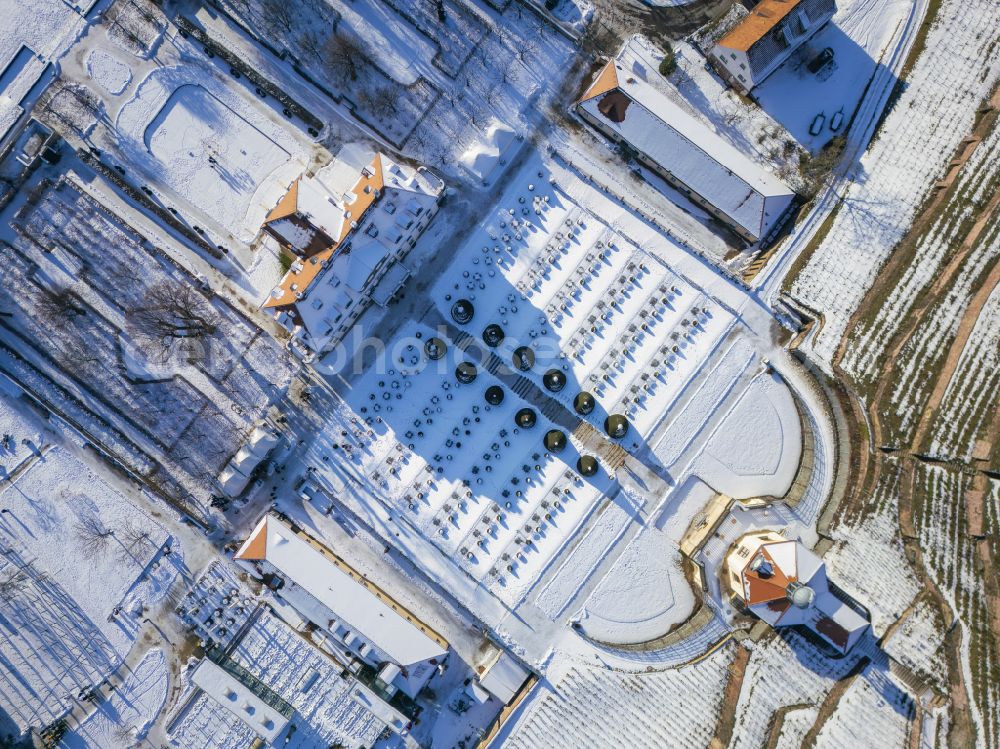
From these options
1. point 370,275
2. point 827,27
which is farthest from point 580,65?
point 370,275

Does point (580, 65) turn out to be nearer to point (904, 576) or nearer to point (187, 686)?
point (904, 576)

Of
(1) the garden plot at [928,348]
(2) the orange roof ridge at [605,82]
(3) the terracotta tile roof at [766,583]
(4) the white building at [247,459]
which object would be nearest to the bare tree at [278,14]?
(2) the orange roof ridge at [605,82]

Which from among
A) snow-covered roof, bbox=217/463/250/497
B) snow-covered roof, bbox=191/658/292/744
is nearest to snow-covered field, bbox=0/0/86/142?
snow-covered roof, bbox=217/463/250/497

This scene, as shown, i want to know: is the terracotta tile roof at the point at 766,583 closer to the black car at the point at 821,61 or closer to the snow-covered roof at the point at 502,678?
the snow-covered roof at the point at 502,678

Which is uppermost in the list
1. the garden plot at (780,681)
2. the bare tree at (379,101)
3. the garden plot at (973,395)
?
the garden plot at (973,395)

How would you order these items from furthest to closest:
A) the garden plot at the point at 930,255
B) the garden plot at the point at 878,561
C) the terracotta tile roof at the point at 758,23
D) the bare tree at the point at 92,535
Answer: the bare tree at the point at 92,535 < the garden plot at the point at 930,255 < the garden plot at the point at 878,561 < the terracotta tile roof at the point at 758,23
